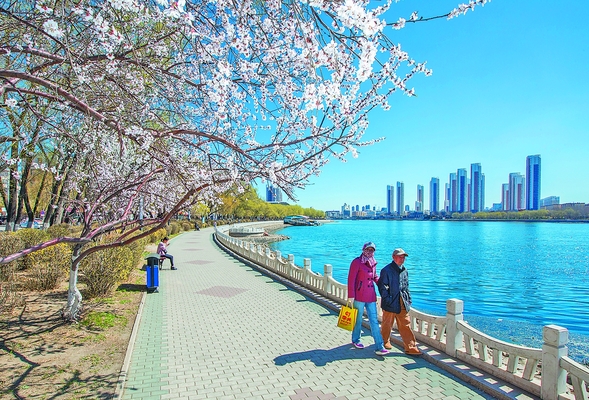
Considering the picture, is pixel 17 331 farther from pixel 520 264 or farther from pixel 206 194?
pixel 520 264

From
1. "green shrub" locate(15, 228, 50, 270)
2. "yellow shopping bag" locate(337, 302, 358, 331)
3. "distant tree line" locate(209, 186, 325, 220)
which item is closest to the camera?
"yellow shopping bag" locate(337, 302, 358, 331)

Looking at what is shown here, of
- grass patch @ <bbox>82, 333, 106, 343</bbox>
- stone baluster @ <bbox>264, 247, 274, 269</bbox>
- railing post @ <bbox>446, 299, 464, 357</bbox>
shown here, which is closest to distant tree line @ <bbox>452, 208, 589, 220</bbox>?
stone baluster @ <bbox>264, 247, 274, 269</bbox>

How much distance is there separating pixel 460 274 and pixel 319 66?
1030 inches

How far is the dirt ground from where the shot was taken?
4.88 metres

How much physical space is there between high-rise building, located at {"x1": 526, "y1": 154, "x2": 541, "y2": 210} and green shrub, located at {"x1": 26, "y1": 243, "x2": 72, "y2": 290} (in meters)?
220

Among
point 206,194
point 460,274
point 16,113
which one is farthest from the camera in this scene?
point 460,274

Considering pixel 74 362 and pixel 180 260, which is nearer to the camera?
pixel 74 362

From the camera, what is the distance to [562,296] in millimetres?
19750

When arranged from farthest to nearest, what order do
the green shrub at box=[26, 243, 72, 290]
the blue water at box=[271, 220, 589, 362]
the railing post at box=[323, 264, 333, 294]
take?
the blue water at box=[271, 220, 589, 362] < the railing post at box=[323, 264, 333, 294] < the green shrub at box=[26, 243, 72, 290]

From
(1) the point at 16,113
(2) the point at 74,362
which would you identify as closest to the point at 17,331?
(2) the point at 74,362

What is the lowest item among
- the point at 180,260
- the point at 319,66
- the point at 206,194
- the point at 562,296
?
the point at 562,296

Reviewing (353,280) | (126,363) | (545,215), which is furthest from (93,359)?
Answer: (545,215)

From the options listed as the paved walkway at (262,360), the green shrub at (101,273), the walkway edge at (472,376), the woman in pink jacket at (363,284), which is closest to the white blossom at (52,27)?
the paved walkway at (262,360)

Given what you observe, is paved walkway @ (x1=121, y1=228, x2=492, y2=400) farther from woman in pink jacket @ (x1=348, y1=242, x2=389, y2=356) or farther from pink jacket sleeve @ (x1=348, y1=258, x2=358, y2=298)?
pink jacket sleeve @ (x1=348, y1=258, x2=358, y2=298)
